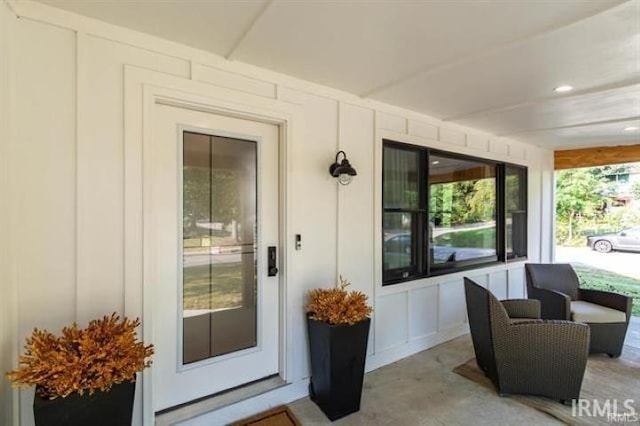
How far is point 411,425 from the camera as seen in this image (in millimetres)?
2213

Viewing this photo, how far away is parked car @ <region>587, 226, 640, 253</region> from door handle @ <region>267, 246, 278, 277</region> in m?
8.86

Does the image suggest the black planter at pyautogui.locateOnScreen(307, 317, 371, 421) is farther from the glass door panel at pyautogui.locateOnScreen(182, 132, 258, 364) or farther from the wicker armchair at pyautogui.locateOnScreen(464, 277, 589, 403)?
the wicker armchair at pyautogui.locateOnScreen(464, 277, 589, 403)

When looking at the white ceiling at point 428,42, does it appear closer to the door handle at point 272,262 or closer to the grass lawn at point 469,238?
the door handle at point 272,262

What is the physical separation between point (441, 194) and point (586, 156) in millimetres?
3081

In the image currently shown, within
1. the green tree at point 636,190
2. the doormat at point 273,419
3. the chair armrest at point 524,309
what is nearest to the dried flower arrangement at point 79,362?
the doormat at point 273,419

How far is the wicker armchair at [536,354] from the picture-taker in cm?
234

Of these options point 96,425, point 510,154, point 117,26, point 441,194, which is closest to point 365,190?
point 441,194

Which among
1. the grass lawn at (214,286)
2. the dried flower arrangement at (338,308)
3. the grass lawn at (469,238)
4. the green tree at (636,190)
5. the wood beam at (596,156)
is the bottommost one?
the dried flower arrangement at (338,308)

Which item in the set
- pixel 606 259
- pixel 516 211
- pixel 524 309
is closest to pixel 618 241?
pixel 606 259

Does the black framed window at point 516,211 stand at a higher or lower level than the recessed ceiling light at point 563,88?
lower

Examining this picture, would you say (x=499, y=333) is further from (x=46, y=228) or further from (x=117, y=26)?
(x=117, y=26)

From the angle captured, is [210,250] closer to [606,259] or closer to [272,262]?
[272,262]

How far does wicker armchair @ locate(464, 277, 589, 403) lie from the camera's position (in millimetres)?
2338

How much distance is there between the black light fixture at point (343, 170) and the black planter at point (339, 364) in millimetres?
1145
